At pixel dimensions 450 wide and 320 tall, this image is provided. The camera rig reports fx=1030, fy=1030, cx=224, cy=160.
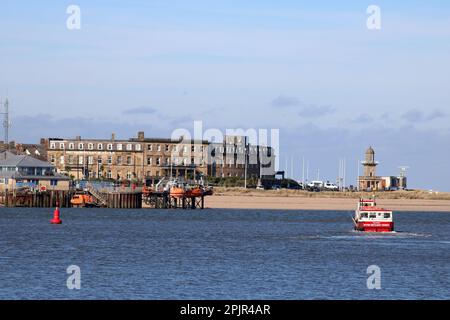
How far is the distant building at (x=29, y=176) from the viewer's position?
17750 centimetres

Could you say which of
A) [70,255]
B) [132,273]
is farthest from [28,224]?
[132,273]

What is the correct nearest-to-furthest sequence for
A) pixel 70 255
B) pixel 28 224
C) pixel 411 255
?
pixel 70 255 → pixel 411 255 → pixel 28 224

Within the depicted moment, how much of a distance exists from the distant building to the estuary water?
71.2 m

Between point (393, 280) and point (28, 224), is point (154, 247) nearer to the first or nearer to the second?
point (393, 280)

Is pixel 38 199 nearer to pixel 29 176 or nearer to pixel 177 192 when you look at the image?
pixel 29 176

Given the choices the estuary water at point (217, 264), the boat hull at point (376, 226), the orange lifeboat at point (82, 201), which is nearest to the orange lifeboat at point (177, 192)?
the orange lifeboat at point (82, 201)

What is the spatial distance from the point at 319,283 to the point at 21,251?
2769 centimetres

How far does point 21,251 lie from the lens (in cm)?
7281

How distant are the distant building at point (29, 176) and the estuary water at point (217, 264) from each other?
234 feet

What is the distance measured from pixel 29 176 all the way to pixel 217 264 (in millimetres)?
119028

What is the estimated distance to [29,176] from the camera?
178m

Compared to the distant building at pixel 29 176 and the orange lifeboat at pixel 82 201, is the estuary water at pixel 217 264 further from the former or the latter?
the distant building at pixel 29 176

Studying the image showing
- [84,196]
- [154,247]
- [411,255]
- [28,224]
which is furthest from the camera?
[84,196]
